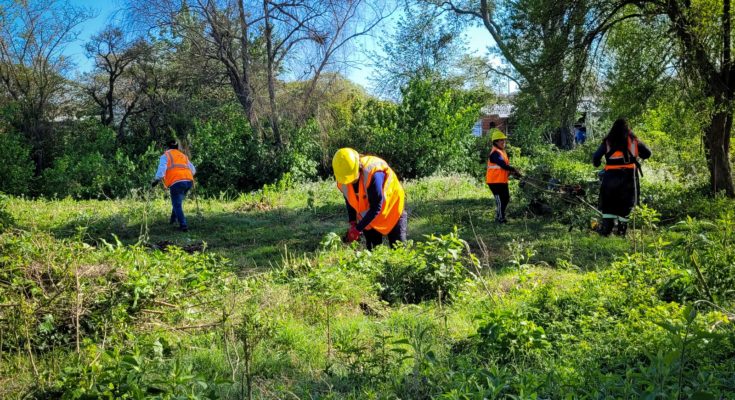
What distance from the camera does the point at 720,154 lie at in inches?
384

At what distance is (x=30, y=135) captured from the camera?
20750 millimetres

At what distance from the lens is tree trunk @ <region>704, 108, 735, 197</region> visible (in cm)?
963

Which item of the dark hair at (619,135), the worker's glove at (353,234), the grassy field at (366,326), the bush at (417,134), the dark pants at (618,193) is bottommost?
the grassy field at (366,326)

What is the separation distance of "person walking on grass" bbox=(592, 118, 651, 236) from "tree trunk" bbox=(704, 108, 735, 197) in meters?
2.65

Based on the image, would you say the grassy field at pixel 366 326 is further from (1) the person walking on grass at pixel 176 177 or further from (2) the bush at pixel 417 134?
(2) the bush at pixel 417 134

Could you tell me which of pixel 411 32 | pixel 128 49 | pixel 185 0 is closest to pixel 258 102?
pixel 185 0

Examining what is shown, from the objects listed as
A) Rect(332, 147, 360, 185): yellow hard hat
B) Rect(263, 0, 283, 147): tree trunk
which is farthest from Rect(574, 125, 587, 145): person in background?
Rect(332, 147, 360, 185): yellow hard hat

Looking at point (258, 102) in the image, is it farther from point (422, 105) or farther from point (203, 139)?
point (422, 105)

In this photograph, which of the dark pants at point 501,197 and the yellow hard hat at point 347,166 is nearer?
the yellow hard hat at point 347,166

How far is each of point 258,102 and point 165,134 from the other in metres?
5.12

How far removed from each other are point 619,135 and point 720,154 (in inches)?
131

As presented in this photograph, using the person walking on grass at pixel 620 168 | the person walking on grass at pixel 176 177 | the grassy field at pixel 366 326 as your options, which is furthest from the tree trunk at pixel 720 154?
the person walking on grass at pixel 176 177

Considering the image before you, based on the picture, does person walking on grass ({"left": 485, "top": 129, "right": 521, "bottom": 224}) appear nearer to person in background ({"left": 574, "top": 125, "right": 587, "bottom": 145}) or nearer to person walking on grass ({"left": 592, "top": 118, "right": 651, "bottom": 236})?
person walking on grass ({"left": 592, "top": 118, "right": 651, "bottom": 236})

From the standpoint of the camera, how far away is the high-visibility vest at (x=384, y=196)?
241 inches
